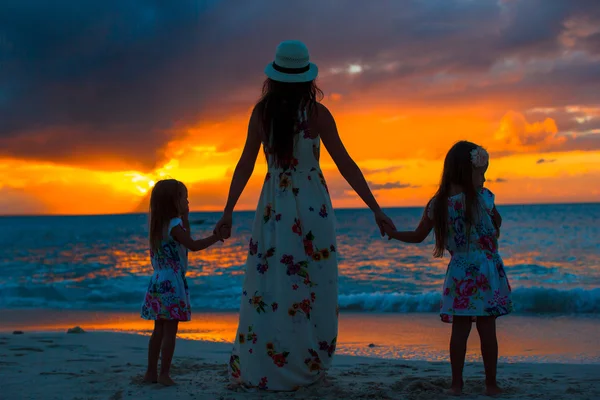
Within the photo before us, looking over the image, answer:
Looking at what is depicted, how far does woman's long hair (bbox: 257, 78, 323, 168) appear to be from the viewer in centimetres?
377

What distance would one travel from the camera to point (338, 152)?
12.7 ft

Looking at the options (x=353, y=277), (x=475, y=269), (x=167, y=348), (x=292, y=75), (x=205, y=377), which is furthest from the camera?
(x=353, y=277)

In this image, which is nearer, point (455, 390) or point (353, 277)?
point (455, 390)

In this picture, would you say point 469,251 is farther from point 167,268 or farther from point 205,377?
point 205,377

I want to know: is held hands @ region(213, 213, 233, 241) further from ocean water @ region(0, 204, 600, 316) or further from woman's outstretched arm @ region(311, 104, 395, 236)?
ocean water @ region(0, 204, 600, 316)

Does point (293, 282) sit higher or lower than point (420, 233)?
lower

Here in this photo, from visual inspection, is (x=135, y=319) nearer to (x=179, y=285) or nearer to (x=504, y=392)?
(x=179, y=285)

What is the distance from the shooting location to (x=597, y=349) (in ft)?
21.9

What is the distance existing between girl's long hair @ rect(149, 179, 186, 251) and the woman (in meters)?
0.60

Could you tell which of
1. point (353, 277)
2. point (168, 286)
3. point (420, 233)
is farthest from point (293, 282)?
point (353, 277)

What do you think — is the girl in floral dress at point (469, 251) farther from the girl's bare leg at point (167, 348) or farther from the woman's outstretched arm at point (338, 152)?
the girl's bare leg at point (167, 348)

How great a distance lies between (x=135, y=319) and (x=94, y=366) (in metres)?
4.66

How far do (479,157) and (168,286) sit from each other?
2.18 metres

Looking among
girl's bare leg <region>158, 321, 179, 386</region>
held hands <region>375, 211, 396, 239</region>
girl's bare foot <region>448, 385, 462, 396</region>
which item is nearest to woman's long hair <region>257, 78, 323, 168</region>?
held hands <region>375, 211, 396, 239</region>
